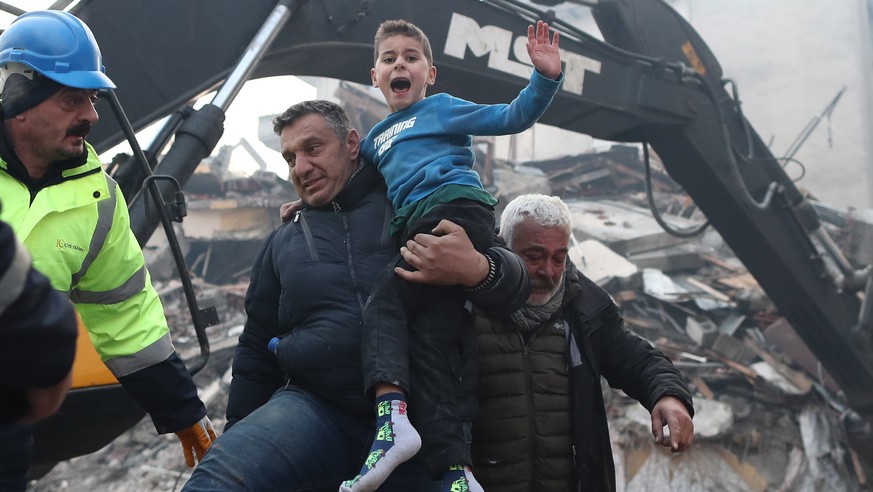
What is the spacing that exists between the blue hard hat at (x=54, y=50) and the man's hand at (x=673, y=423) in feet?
6.34

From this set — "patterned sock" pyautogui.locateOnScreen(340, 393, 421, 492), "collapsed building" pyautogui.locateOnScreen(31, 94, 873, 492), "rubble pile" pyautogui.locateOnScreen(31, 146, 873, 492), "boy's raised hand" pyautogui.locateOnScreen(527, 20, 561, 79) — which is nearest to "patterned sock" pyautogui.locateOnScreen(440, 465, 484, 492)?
"patterned sock" pyautogui.locateOnScreen(340, 393, 421, 492)

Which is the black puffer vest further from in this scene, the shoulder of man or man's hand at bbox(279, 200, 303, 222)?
man's hand at bbox(279, 200, 303, 222)

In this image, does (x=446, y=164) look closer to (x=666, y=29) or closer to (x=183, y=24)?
(x=183, y=24)

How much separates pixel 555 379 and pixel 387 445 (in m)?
0.85

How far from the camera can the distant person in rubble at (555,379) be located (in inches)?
93.2

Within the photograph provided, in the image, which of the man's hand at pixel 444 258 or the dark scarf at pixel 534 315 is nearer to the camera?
the man's hand at pixel 444 258

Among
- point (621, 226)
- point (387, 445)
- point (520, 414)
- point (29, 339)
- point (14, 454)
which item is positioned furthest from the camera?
point (621, 226)

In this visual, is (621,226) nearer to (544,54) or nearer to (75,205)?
(544,54)

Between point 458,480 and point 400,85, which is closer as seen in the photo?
point 458,480

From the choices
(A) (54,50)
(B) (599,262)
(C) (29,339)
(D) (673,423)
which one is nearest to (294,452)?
(C) (29,339)

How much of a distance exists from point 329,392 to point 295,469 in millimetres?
238

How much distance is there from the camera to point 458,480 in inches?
73.1

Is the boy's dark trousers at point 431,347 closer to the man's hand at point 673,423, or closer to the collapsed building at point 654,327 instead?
the man's hand at point 673,423

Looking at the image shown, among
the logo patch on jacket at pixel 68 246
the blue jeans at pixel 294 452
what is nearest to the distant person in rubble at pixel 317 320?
the blue jeans at pixel 294 452
